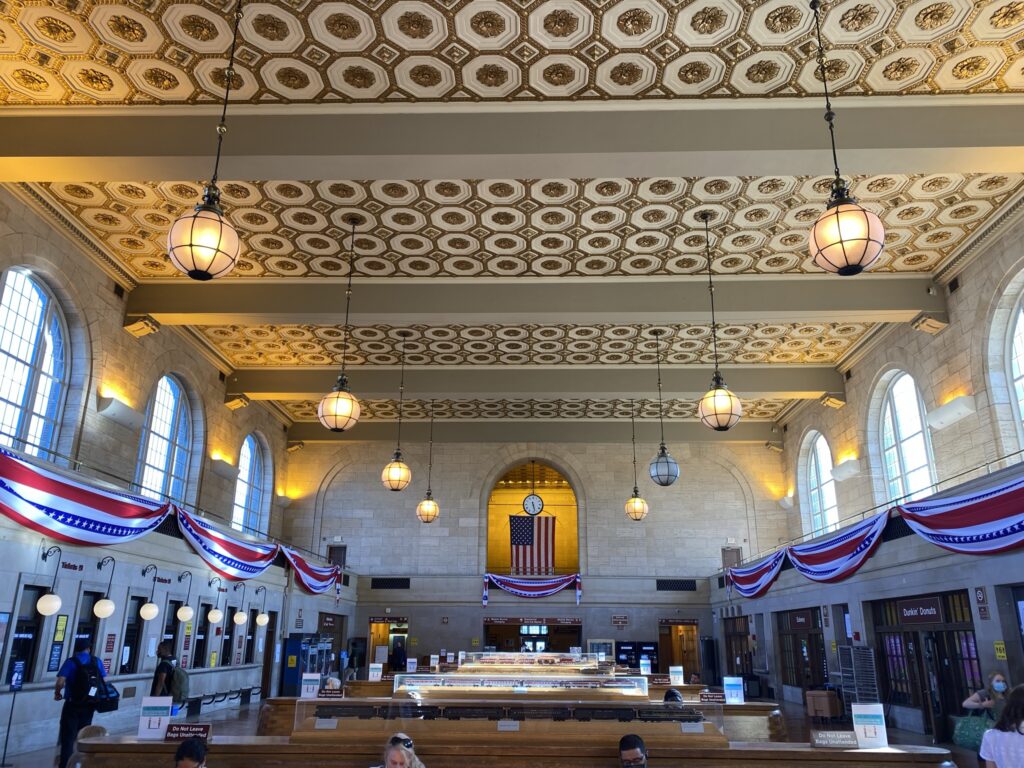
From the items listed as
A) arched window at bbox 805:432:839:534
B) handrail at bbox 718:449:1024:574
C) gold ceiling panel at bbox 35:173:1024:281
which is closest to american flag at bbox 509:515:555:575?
handrail at bbox 718:449:1024:574

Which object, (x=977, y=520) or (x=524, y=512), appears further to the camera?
(x=524, y=512)

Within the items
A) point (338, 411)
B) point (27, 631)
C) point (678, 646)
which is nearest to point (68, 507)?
point (27, 631)

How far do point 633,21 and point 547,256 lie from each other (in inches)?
193

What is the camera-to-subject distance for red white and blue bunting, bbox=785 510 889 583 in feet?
36.7

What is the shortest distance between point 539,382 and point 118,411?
8.36m

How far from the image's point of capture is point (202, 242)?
5246 millimetres

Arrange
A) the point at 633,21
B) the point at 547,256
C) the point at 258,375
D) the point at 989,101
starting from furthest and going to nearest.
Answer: the point at 258,375
the point at 547,256
the point at 989,101
the point at 633,21

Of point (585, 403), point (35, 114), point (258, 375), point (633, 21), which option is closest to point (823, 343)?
point (585, 403)

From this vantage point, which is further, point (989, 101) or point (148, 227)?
point (148, 227)

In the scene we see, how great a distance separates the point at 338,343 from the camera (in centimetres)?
1542

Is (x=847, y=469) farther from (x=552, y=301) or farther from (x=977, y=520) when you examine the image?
(x=552, y=301)

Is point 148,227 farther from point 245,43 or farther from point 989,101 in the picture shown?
point 989,101

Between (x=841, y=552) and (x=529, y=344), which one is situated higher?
(x=529, y=344)

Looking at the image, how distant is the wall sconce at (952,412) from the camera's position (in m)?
11.4
